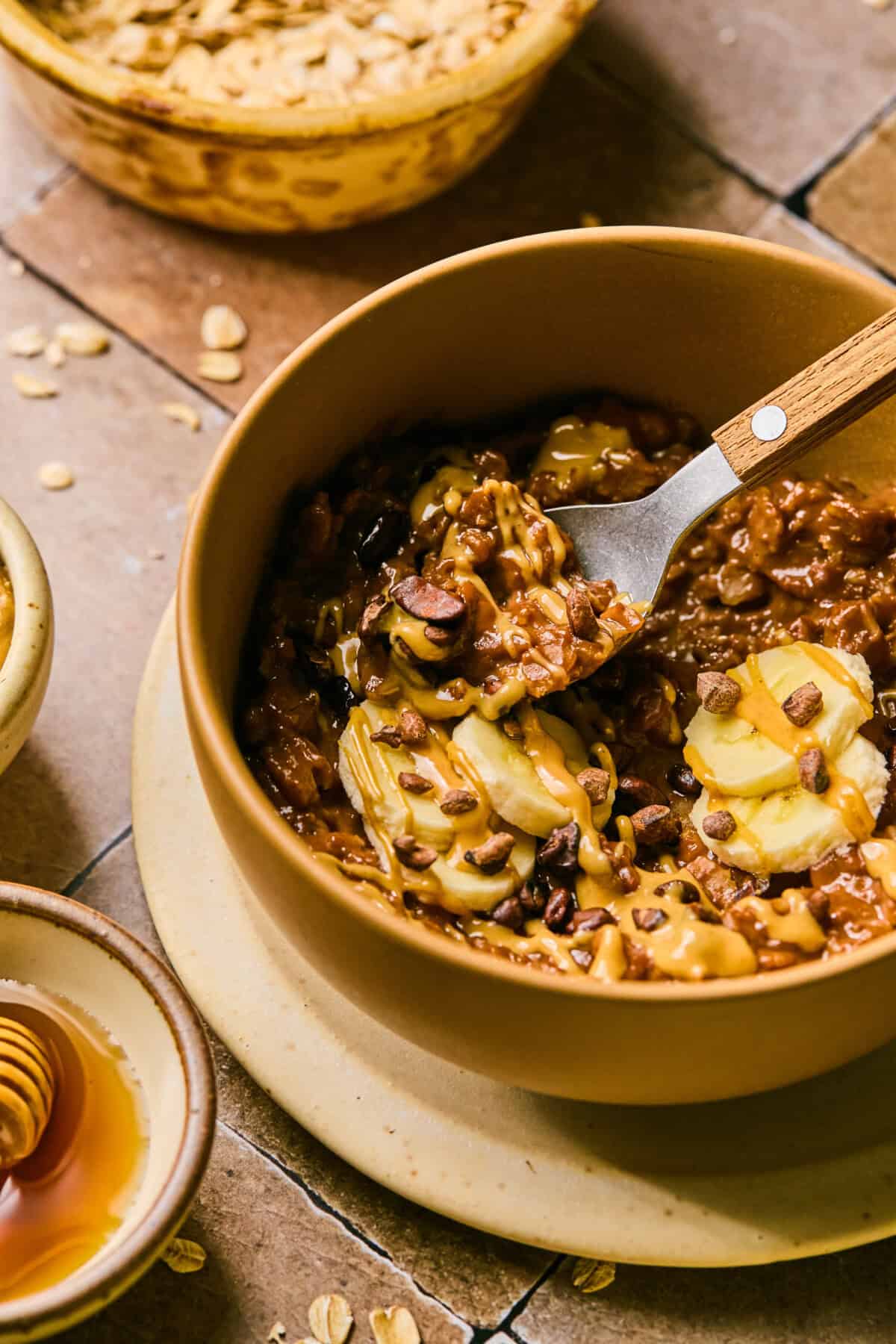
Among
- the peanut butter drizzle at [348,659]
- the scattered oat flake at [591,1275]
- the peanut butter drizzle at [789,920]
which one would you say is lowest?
the scattered oat flake at [591,1275]

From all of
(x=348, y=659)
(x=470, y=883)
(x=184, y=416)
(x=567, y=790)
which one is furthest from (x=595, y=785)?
(x=184, y=416)

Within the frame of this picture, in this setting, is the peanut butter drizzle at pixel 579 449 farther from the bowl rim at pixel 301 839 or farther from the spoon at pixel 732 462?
the bowl rim at pixel 301 839

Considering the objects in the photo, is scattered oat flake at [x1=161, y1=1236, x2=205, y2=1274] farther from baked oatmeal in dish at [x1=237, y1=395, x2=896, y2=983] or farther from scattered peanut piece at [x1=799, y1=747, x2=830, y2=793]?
scattered peanut piece at [x1=799, y1=747, x2=830, y2=793]

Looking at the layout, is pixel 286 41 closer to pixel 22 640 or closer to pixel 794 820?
pixel 22 640

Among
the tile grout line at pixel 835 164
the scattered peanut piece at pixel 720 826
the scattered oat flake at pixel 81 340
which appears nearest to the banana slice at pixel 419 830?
the scattered peanut piece at pixel 720 826

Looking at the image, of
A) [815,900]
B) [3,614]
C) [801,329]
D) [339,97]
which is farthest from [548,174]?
[815,900]

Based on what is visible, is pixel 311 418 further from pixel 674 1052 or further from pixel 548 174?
pixel 548 174

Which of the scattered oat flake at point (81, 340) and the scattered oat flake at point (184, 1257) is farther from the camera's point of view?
the scattered oat flake at point (81, 340)
